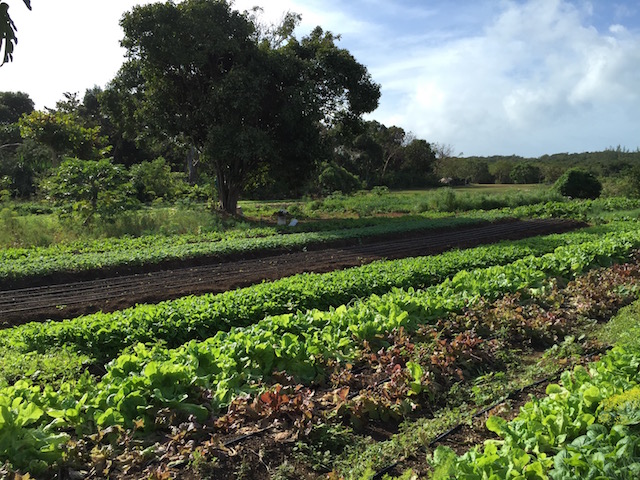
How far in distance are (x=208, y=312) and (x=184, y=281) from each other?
14.2 ft

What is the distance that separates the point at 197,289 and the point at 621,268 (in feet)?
28.2

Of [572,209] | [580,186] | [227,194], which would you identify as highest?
[580,186]

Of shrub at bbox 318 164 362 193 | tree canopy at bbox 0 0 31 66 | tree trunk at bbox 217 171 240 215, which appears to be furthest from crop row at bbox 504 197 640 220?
tree canopy at bbox 0 0 31 66

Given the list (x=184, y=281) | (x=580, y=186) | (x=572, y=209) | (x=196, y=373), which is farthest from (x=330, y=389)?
(x=580, y=186)

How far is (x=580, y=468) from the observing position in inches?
113

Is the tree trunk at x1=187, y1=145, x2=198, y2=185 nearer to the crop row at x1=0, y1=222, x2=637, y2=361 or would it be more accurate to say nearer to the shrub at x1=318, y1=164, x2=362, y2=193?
the shrub at x1=318, y1=164, x2=362, y2=193

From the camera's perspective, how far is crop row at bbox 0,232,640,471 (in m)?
3.48

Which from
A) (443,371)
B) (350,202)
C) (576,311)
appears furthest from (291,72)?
(443,371)

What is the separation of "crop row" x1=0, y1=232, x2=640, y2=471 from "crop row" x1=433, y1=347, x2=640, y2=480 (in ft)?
6.37

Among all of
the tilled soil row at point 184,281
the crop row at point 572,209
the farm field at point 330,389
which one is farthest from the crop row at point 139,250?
the crop row at point 572,209

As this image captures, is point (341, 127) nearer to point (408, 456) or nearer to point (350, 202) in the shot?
point (350, 202)

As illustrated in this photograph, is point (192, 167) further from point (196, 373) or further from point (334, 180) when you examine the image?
point (196, 373)

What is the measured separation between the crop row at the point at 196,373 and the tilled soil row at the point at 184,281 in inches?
168

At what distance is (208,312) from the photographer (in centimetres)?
675
